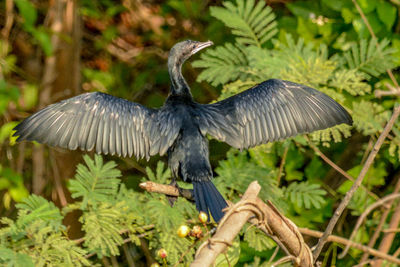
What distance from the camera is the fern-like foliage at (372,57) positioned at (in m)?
3.82

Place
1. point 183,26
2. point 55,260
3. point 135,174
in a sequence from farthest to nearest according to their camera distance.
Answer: point 183,26 → point 135,174 → point 55,260

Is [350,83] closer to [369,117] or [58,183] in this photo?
[369,117]

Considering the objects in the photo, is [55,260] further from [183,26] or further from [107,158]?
[183,26]

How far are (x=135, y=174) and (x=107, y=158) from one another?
334 millimetres

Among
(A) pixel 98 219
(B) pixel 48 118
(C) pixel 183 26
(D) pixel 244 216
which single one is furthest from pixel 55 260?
(C) pixel 183 26

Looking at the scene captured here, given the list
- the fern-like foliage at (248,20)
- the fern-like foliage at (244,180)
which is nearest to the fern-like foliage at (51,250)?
the fern-like foliage at (244,180)

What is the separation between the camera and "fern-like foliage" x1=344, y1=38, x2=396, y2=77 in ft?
12.5

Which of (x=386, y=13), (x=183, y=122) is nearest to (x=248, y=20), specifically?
(x=386, y=13)

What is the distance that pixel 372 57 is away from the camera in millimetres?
3867

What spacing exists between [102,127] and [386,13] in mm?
2224

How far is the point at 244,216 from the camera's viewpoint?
193 cm

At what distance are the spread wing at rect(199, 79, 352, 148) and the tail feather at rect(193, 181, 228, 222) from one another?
0.37m

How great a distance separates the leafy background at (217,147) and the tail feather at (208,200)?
0.16 metres

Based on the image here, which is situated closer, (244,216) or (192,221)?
(244,216)
